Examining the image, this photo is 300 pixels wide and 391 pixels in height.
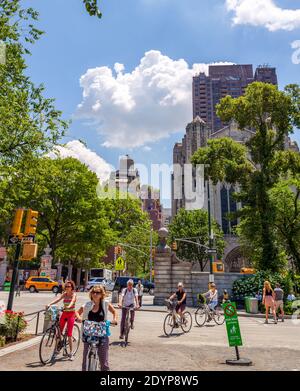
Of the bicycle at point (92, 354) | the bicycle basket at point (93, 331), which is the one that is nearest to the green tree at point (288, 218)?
the bicycle basket at point (93, 331)

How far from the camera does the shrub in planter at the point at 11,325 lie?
9.56 meters

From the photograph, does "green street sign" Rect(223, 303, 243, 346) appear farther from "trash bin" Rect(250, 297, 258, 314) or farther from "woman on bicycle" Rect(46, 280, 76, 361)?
"trash bin" Rect(250, 297, 258, 314)

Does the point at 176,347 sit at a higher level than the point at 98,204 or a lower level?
lower

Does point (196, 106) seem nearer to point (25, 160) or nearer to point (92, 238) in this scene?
point (92, 238)

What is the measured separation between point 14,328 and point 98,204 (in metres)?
33.6

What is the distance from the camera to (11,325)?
975 centimetres

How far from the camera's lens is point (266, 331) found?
44.7 ft

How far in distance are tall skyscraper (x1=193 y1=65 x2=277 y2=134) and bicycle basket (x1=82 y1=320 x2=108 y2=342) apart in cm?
15598

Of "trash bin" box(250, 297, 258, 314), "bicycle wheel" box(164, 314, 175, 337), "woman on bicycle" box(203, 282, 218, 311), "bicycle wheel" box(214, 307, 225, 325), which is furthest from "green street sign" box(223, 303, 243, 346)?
"trash bin" box(250, 297, 258, 314)

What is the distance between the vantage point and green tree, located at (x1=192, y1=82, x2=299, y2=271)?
25875mm

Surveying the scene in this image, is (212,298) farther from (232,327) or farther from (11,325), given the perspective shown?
(11,325)

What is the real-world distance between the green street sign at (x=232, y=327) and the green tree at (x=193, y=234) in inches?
1704

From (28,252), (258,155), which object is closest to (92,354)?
(28,252)
